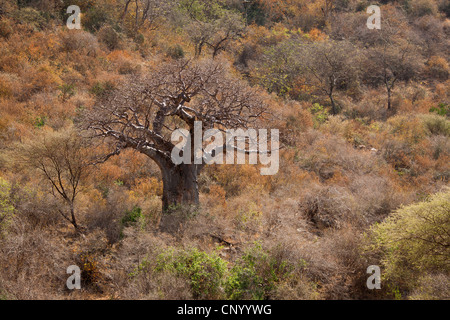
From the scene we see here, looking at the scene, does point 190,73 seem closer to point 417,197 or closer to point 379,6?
point 417,197

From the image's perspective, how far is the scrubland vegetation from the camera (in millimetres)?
4625

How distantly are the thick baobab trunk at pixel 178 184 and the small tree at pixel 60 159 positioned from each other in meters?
1.73

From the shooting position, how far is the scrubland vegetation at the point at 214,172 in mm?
4625

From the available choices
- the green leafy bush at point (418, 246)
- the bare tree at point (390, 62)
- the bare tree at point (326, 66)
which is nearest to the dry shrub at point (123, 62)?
the bare tree at point (326, 66)

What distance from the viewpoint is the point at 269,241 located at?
525cm

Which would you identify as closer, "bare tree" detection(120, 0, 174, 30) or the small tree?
the small tree

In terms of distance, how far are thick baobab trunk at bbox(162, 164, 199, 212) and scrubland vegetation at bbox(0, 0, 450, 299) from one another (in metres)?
0.23

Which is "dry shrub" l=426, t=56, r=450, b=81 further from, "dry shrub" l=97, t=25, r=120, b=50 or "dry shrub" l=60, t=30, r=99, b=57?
"dry shrub" l=60, t=30, r=99, b=57

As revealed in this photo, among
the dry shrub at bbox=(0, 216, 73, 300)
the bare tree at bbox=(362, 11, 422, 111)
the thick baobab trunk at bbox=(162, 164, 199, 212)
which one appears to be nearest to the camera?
the dry shrub at bbox=(0, 216, 73, 300)

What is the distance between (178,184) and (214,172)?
270cm

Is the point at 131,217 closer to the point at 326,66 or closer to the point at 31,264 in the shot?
the point at 31,264

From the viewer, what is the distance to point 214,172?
9469 millimetres

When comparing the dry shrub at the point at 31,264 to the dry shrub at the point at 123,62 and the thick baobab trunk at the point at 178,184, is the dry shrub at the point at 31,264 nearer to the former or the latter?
the thick baobab trunk at the point at 178,184

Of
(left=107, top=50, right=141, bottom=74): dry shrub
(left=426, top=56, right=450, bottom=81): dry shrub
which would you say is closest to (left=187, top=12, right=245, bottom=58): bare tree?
(left=107, top=50, right=141, bottom=74): dry shrub
